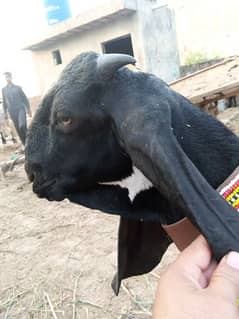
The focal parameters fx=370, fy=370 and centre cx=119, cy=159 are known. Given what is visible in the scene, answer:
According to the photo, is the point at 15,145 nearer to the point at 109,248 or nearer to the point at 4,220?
the point at 4,220

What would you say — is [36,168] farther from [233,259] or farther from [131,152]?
[233,259]

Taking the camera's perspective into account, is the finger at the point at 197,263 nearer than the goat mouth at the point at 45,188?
Yes

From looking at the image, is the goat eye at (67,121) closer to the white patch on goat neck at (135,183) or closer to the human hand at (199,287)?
the white patch on goat neck at (135,183)

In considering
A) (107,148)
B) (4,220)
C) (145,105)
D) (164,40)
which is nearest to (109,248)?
(4,220)

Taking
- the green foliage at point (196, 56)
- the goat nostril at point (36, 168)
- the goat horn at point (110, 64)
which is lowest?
the green foliage at point (196, 56)

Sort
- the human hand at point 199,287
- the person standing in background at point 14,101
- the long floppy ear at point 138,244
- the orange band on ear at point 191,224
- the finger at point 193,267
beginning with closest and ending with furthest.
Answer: the human hand at point 199,287 → the finger at point 193,267 → the orange band on ear at point 191,224 → the long floppy ear at point 138,244 → the person standing in background at point 14,101

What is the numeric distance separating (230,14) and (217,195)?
20394 millimetres

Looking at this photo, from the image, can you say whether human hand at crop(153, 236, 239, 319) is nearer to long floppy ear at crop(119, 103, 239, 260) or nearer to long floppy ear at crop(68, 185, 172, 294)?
long floppy ear at crop(119, 103, 239, 260)

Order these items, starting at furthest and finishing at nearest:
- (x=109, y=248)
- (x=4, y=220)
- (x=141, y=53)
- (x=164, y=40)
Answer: (x=164, y=40), (x=141, y=53), (x=4, y=220), (x=109, y=248)

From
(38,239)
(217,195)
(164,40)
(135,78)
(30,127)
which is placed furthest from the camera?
(164,40)

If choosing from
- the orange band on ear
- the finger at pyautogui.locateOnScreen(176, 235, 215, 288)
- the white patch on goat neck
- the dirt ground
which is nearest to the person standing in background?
the dirt ground

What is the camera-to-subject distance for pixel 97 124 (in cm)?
118

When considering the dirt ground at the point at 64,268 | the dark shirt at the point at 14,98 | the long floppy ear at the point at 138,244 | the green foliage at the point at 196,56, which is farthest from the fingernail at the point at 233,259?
the green foliage at the point at 196,56

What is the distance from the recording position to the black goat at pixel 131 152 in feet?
2.91
